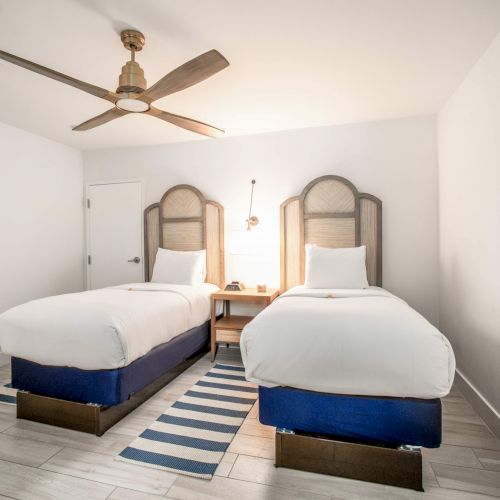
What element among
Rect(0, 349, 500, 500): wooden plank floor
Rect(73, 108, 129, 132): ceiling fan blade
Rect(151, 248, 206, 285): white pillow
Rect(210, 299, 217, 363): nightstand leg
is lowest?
Rect(0, 349, 500, 500): wooden plank floor

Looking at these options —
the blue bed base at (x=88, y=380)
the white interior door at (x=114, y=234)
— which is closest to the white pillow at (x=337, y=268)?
the blue bed base at (x=88, y=380)

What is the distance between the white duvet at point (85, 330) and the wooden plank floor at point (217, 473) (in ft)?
1.47

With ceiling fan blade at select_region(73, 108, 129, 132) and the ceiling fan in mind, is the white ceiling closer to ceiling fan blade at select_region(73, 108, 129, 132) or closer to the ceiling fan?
the ceiling fan

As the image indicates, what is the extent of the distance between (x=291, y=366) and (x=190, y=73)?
1.72 meters

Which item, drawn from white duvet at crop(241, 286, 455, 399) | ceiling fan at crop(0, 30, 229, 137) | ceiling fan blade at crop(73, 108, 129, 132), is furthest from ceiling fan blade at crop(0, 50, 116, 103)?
white duvet at crop(241, 286, 455, 399)

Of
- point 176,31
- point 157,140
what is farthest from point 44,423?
point 157,140

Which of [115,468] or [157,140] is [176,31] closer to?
[157,140]

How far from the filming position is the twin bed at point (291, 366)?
161cm

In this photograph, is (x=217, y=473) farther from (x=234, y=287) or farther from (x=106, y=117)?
(x=106, y=117)

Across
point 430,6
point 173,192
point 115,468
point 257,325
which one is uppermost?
point 430,6

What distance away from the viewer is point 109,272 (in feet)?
14.8

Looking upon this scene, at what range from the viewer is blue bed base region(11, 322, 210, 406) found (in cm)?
208

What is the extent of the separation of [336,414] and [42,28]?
2.75 metres

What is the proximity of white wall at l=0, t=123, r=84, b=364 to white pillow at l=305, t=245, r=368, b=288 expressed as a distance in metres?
3.13
